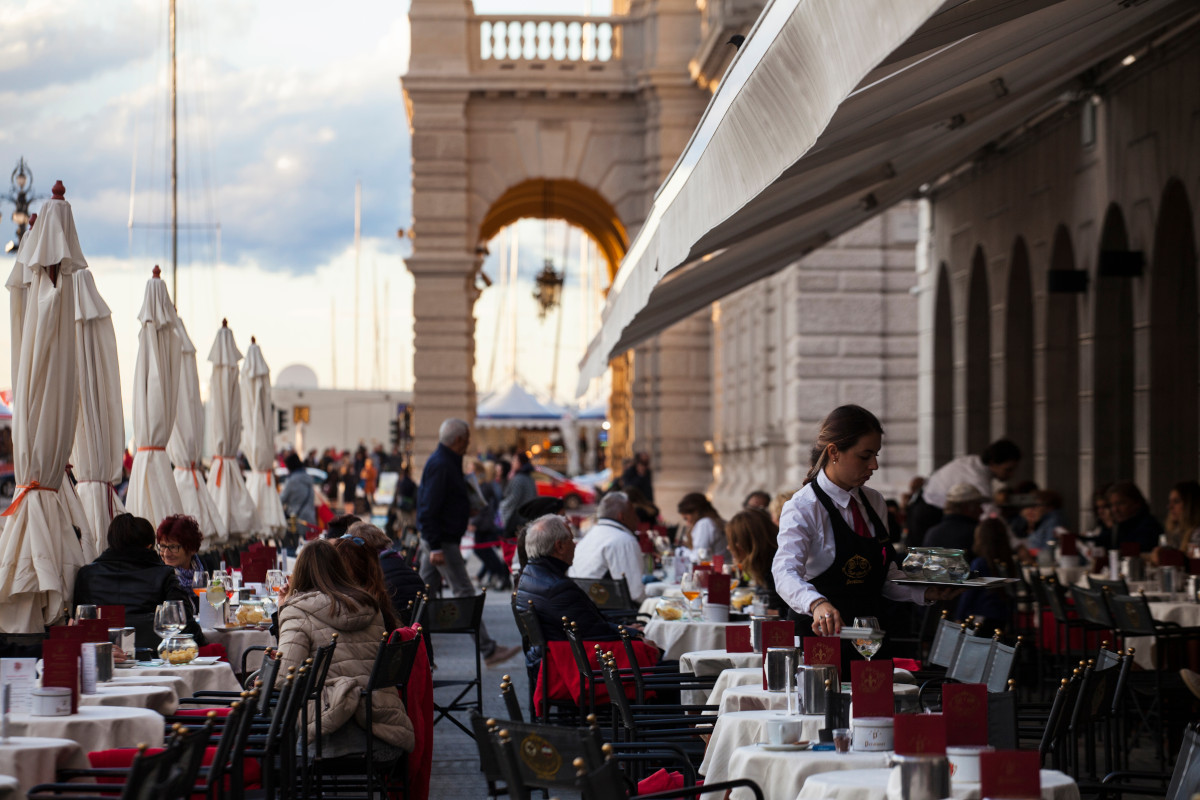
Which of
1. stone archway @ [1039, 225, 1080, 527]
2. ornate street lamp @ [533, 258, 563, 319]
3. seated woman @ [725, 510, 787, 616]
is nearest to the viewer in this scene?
seated woman @ [725, 510, 787, 616]

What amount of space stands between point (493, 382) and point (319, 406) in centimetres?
836

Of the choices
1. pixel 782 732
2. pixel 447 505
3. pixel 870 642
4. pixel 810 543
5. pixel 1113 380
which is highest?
pixel 1113 380

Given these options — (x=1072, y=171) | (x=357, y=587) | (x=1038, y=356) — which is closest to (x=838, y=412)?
(x=357, y=587)

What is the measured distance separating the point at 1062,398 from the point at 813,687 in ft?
40.5

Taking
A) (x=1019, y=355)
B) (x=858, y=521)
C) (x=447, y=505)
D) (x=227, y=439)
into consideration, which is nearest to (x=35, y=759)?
(x=858, y=521)

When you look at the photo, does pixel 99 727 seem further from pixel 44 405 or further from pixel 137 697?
pixel 44 405

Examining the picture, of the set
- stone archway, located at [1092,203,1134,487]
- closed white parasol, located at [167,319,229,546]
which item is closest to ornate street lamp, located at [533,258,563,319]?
closed white parasol, located at [167,319,229,546]

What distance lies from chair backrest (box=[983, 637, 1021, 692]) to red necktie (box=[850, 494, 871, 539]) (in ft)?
2.00

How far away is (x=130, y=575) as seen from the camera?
8086 mm

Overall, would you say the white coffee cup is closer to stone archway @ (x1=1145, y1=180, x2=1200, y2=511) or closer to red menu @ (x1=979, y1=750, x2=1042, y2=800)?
red menu @ (x1=979, y1=750, x2=1042, y2=800)

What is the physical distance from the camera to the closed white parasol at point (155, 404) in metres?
12.1

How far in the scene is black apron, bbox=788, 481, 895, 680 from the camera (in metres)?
5.47

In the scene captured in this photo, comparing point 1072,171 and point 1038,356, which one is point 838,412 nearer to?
point 1072,171

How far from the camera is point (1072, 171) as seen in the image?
1502 cm
